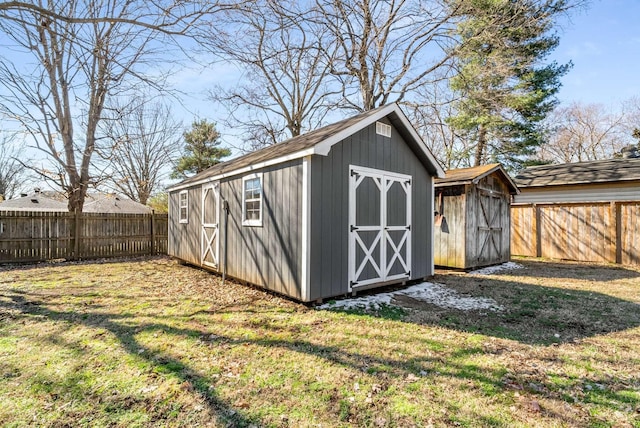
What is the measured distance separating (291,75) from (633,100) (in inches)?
1021

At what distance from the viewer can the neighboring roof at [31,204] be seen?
68.8 feet

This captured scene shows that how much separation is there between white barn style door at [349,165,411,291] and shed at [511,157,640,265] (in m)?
7.47

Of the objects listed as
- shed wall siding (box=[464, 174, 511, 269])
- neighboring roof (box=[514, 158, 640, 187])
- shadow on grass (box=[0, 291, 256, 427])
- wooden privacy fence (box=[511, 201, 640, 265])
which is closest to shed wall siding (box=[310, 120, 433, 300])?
shadow on grass (box=[0, 291, 256, 427])

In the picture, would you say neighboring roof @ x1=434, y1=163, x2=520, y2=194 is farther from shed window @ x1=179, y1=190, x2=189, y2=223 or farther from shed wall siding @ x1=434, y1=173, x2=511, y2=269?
shed window @ x1=179, y1=190, x2=189, y2=223

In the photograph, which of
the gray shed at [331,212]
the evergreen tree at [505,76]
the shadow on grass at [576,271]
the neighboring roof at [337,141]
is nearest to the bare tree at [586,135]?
the evergreen tree at [505,76]

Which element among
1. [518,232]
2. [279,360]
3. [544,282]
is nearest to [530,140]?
[518,232]

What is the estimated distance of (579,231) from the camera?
10672 mm

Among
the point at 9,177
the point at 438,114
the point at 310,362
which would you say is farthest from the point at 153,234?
the point at 9,177

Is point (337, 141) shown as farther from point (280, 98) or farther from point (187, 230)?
point (280, 98)

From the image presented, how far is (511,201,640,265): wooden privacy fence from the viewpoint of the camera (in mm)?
9750

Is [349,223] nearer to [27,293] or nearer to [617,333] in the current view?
[617,333]

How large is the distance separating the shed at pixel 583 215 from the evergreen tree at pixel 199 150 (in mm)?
20448

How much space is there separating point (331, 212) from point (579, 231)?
9930mm

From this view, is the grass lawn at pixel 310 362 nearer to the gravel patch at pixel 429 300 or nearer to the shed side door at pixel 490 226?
Result: the gravel patch at pixel 429 300
